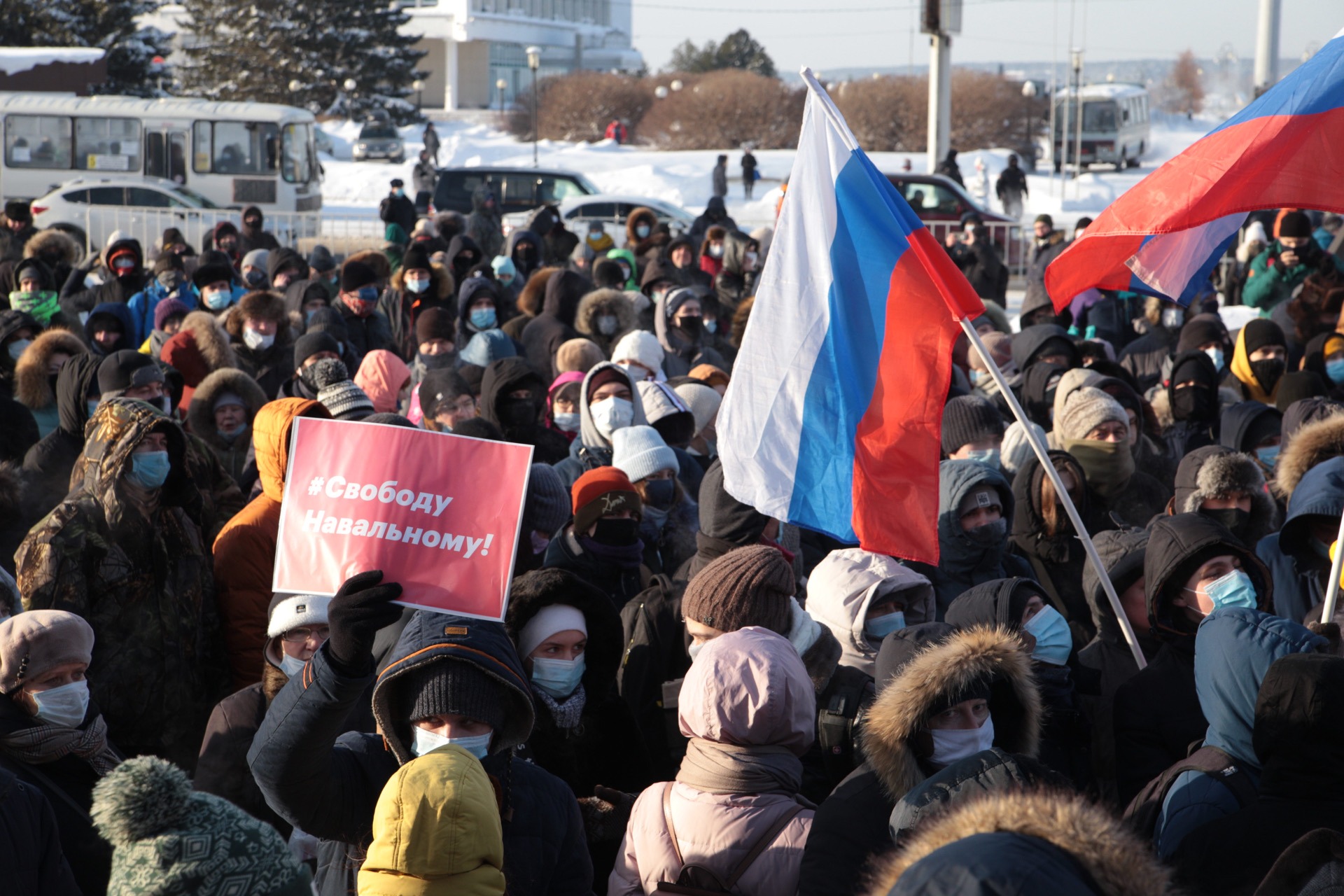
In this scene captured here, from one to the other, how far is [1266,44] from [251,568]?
1945 inches

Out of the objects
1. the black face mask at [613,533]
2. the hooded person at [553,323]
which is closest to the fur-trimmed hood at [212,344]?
the hooded person at [553,323]

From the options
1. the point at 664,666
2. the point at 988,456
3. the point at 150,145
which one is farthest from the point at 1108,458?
the point at 150,145

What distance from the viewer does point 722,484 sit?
486cm

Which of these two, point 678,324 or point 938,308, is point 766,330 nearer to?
point 938,308

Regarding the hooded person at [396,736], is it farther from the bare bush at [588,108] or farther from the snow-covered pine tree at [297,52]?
the bare bush at [588,108]

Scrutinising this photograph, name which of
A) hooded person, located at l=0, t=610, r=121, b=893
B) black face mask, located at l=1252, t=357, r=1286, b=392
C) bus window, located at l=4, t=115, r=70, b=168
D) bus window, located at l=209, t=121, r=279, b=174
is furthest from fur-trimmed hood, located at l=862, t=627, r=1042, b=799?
bus window, located at l=4, t=115, r=70, b=168

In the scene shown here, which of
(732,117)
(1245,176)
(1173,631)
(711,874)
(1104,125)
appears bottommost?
(711,874)

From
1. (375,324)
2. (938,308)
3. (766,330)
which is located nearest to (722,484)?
(766,330)

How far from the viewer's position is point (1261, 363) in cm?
801

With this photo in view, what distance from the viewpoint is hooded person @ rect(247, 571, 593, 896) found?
9.07 ft

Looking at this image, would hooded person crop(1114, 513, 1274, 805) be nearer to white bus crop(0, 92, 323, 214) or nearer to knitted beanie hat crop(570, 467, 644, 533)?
knitted beanie hat crop(570, 467, 644, 533)

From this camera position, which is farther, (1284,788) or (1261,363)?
(1261,363)

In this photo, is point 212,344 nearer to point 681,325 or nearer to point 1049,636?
point 681,325

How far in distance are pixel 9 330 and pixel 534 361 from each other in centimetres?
327
